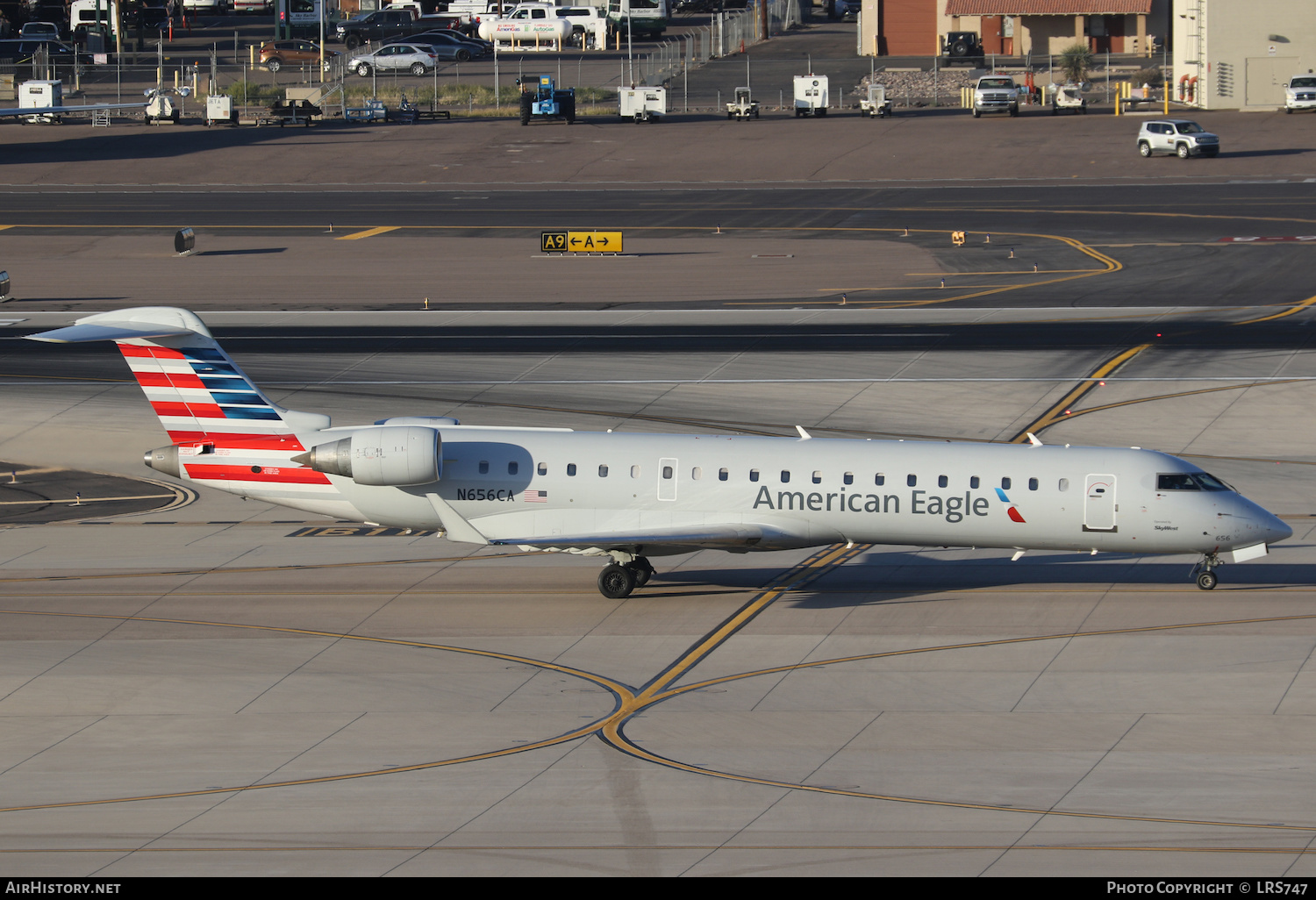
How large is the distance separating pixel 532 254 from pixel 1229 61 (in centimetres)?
5606

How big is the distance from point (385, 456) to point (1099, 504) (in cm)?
1424

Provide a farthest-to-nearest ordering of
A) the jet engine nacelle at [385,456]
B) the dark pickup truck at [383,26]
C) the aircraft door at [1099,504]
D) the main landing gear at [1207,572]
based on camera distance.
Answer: the dark pickup truck at [383,26] < the main landing gear at [1207,572] < the jet engine nacelle at [385,456] < the aircraft door at [1099,504]

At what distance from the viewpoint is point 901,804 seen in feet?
69.8

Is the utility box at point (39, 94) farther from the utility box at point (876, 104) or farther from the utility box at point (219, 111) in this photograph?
the utility box at point (876, 104)

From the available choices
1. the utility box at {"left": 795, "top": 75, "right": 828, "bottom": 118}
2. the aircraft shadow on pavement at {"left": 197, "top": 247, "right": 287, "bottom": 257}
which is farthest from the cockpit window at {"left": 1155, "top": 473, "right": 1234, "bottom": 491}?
the utility box at {"left": 795, "top": 75, "right": 828, "bottom": 118}

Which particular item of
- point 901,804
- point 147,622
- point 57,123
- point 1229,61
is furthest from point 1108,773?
point 57,123

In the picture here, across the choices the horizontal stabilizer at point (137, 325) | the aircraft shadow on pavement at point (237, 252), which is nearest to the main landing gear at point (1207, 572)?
the horizontal stabilizer at point (137, 325)

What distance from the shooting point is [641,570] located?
3181 cm

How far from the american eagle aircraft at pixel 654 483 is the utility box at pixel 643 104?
254 feet

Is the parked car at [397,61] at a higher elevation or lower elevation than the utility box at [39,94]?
higher

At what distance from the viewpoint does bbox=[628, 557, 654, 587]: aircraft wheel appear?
31672 mm

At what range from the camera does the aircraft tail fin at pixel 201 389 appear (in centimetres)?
3164

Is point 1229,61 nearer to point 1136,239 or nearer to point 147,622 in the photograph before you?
point 1136,239
